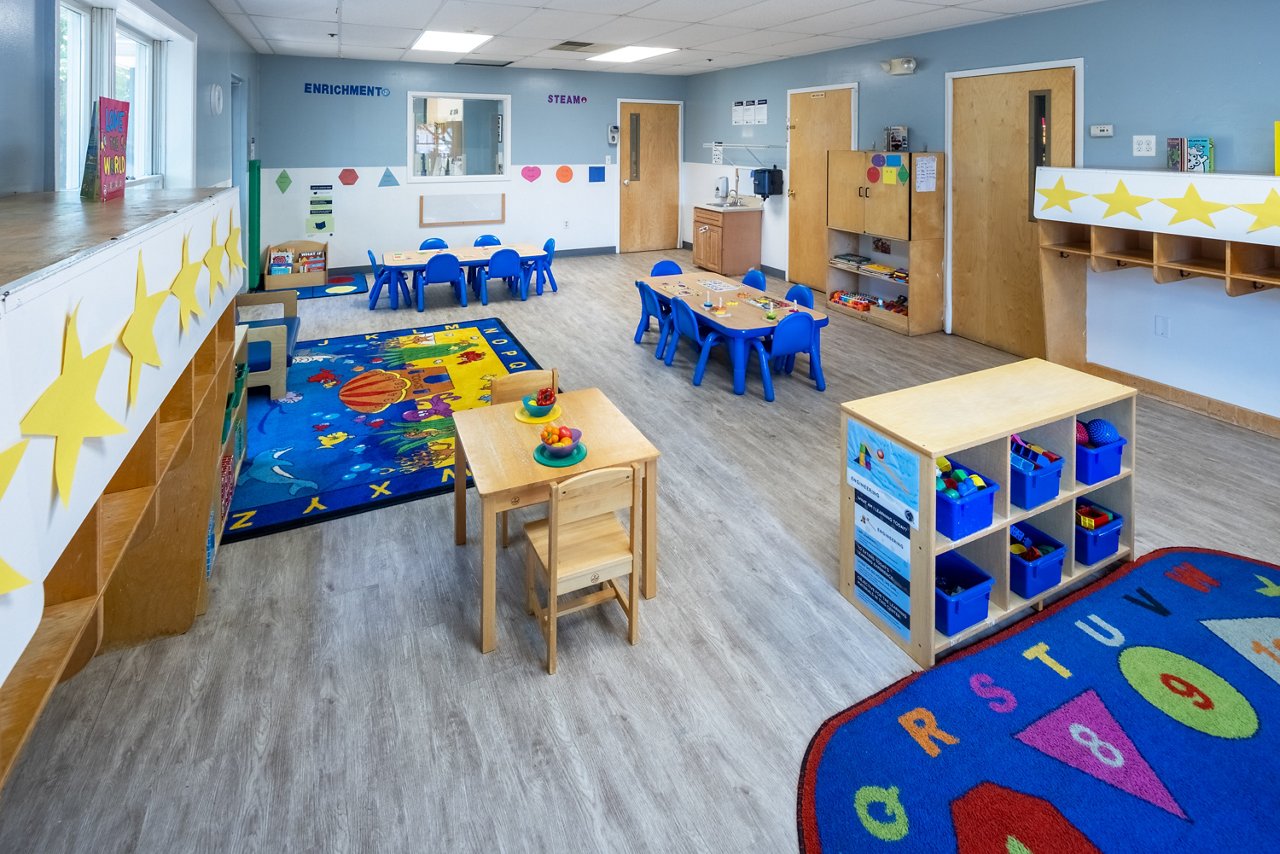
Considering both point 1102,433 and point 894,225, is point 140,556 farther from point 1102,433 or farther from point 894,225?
point 894,225

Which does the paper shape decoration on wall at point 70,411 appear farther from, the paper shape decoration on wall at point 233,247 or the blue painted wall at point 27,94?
the paper shape decoration on wall at point 233,247

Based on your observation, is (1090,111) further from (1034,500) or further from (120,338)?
(120,338)

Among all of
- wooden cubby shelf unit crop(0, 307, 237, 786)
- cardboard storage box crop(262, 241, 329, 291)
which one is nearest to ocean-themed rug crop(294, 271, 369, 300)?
cardboard storage box crop(262, 241, 329, 291)

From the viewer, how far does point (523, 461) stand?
2.62m

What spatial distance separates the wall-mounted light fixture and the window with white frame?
5.22 metres

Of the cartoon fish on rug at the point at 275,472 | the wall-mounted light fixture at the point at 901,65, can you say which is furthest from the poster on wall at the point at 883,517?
the wall-mounted light fixture at the point at 901,65

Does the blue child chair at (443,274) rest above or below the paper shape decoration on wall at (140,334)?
above

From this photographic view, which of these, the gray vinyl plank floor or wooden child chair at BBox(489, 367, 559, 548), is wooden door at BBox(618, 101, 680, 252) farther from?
wooden child chair at BBox(489, 367, 559, 548)

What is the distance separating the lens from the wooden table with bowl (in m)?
2.48

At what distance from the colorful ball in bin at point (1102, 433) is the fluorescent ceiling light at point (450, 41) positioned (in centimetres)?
647

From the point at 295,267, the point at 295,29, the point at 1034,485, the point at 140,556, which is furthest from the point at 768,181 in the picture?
the point at 140,556

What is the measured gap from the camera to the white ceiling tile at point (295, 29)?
626 centimetres

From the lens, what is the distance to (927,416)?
8.33ft

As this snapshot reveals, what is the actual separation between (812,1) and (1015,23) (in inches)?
67.2
